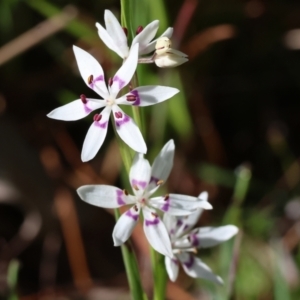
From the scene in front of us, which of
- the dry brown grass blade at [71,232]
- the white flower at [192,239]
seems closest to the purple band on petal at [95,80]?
the white flower at [192,239]

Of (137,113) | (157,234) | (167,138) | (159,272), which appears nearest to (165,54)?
(137,113)

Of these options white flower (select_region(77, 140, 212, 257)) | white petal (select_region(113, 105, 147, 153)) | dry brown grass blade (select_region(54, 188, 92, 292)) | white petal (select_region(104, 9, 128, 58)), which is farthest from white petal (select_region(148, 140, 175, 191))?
dry brown grass blade (select_region(54, 188, 92, 292))

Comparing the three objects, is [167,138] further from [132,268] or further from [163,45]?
[163,45]

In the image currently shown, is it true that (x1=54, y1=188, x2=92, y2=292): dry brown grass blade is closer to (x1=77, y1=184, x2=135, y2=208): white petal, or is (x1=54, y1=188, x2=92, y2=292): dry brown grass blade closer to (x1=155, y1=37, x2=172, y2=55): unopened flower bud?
(x1=77, y1=184, x2=135, y2=208): white petal

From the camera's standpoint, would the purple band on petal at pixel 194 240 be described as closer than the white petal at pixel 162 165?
No

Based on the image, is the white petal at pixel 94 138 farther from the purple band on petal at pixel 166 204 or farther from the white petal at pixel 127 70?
the purple band on petal at pixel 166 204
